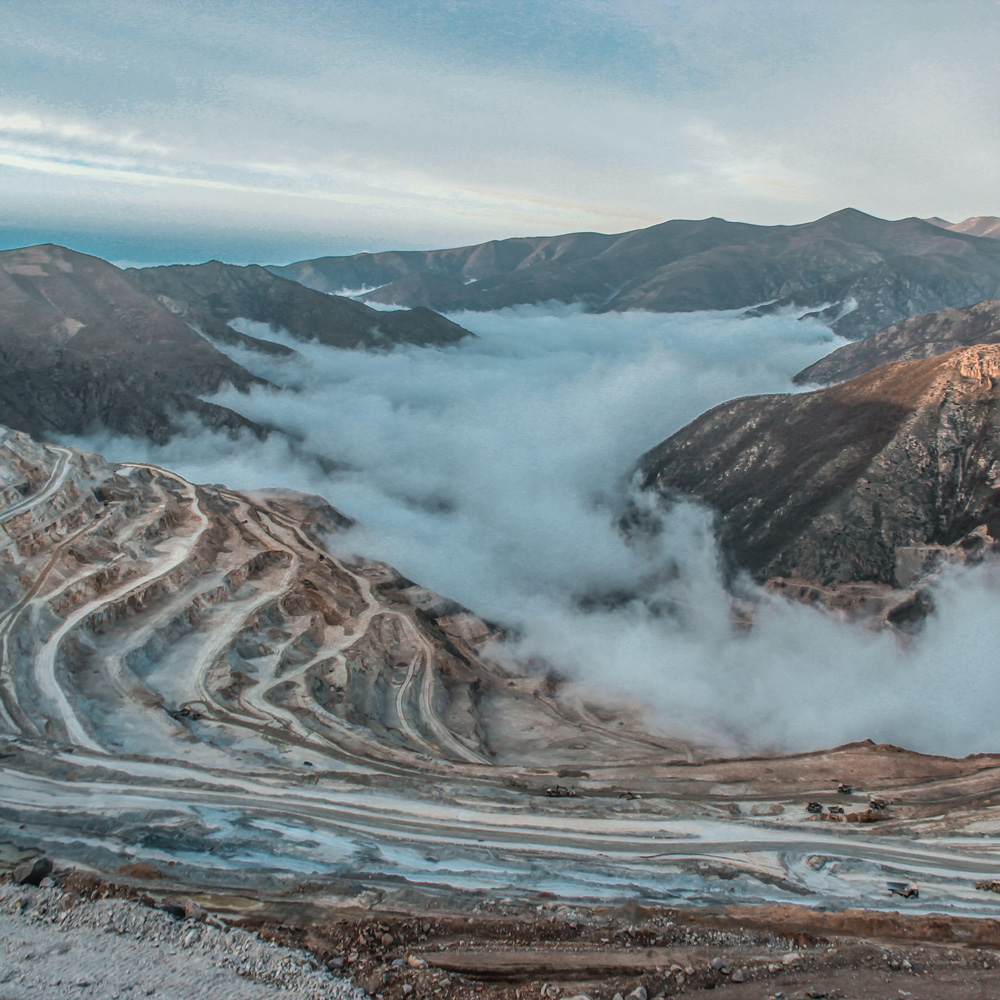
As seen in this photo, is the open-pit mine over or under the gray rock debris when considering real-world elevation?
under

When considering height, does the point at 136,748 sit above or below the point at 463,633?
above

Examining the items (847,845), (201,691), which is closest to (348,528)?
(201,691)

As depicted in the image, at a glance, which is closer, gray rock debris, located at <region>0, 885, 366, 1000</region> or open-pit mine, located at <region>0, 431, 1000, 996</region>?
gray rock debris, located at <region>0, 885, 366, 1000</region>

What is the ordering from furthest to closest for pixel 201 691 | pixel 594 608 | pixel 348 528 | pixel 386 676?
pixel 594 608 → pixel 348 528 → pixel 386 676 → pixel 201 691

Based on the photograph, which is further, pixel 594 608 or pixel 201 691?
pixel 594 608

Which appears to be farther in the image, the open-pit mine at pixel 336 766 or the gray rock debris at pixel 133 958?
the open-pit mine at pixel 336 766

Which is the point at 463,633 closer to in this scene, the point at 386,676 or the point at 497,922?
the point at 386,676

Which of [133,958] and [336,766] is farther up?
[133,958]

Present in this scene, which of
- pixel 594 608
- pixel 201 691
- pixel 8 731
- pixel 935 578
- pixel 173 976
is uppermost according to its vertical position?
pixel 173 976

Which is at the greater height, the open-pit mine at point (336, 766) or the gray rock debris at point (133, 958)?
the gray rock debris at point (133, 958)

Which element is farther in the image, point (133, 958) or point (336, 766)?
point (336, 766)

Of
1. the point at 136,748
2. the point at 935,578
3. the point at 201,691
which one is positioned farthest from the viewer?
the point at 935,578
